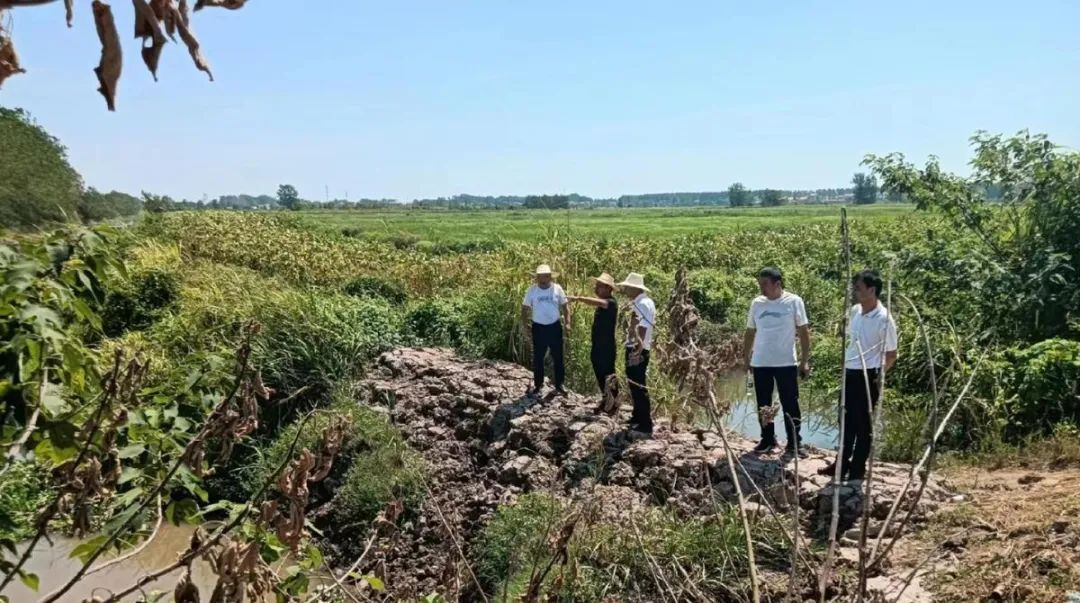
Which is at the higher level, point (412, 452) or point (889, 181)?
point (889, 181)

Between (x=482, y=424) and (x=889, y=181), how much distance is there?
6.12 metres

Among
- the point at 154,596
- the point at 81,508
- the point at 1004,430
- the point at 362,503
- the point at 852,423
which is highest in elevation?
the point at 81,508

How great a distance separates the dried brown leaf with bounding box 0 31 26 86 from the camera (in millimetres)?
967

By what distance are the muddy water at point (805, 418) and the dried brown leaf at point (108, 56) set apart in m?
8.70

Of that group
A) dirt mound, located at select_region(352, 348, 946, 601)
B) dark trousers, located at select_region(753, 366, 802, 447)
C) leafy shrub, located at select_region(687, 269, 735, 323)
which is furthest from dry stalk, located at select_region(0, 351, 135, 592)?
leafy shrub, located at select_region(687, 269, 735, 323)

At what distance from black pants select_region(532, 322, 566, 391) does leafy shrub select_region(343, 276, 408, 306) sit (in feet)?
17.5

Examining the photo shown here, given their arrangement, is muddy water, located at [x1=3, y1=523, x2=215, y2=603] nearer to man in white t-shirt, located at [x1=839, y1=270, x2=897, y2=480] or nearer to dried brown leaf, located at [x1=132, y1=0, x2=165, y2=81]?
man in white t-shirt, located at [x1=839, y1=270, x2=897, y2=480]

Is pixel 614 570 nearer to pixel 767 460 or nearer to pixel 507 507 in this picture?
pixel 507 507

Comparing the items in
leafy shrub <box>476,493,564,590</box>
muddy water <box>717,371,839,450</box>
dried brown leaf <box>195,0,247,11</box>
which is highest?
dried brown leaf <box>195,0,247,11</box>

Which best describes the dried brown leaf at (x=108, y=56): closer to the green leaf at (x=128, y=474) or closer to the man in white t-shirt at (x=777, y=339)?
the green leaf at (x=128, y=474)

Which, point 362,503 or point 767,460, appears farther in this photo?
point 362,503

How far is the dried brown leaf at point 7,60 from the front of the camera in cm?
97

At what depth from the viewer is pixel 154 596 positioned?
1807mm

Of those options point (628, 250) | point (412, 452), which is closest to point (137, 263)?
point (412, 452)
